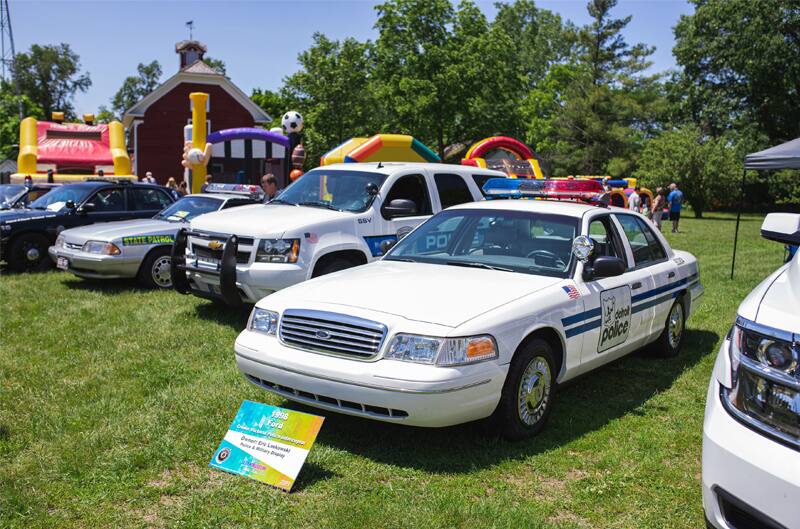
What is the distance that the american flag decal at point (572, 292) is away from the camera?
16.2 ft

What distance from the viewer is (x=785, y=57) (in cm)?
4162

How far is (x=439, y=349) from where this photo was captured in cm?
410

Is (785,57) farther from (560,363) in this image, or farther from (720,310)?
(560,363)

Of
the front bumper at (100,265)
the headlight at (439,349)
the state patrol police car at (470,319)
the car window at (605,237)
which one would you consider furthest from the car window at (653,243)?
the front bumper at (100,265)

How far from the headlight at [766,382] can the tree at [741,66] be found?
45.5 m

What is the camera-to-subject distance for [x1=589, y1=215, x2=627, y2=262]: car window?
5.70 metres

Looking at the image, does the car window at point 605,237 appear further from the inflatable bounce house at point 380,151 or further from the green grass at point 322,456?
the inflatable bounce house at point 380,151

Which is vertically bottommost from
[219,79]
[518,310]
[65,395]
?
[65,395]

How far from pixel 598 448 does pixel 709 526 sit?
1.78 m

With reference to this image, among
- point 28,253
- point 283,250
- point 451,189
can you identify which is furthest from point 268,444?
point 28,253

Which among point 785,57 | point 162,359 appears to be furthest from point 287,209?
point 785,57

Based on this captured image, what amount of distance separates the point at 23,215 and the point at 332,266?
7.10 meters

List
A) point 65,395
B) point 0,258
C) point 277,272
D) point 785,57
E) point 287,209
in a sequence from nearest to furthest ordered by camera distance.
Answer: point 65,395 → point 277,272 → point 287,209 → point 0,258 → point 785,57

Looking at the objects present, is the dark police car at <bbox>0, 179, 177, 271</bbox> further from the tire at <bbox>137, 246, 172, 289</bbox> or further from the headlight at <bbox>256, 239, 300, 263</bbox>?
the headlight at <bbox>256, 239, 300, 263</bbox>
